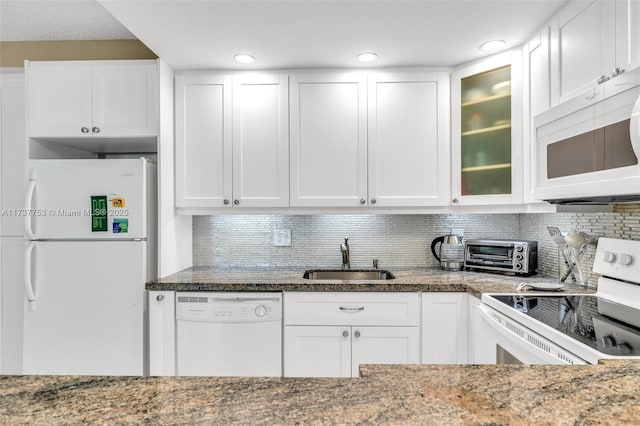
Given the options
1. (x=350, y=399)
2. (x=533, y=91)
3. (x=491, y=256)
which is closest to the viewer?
(x=350, y=399)

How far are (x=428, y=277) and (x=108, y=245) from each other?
1.94 m

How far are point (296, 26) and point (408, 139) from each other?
100cm

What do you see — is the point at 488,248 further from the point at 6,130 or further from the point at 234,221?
the point at 6,130

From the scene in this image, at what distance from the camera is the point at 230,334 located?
2.10 meters

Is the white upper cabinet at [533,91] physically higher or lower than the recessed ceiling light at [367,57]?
lower

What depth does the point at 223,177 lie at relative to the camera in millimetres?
2420

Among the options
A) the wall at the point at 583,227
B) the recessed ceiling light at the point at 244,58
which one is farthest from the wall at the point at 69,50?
the wall at the point at 583,227

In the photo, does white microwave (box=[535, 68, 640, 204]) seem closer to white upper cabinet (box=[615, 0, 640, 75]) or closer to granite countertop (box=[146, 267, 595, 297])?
white upper cabinet (box=[615, 0, 640, 75])

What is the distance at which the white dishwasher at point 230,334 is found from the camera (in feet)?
6.86

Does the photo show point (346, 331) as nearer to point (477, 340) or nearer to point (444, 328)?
point (444, 328)

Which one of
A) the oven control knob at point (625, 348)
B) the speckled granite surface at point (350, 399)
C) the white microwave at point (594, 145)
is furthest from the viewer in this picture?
the white microwave at point (594, 145)

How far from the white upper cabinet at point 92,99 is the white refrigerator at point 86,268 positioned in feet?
0.93

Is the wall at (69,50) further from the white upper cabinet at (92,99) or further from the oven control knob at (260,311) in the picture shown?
the oven control knob at (260,311)

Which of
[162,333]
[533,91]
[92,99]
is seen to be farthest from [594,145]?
[92,99]
